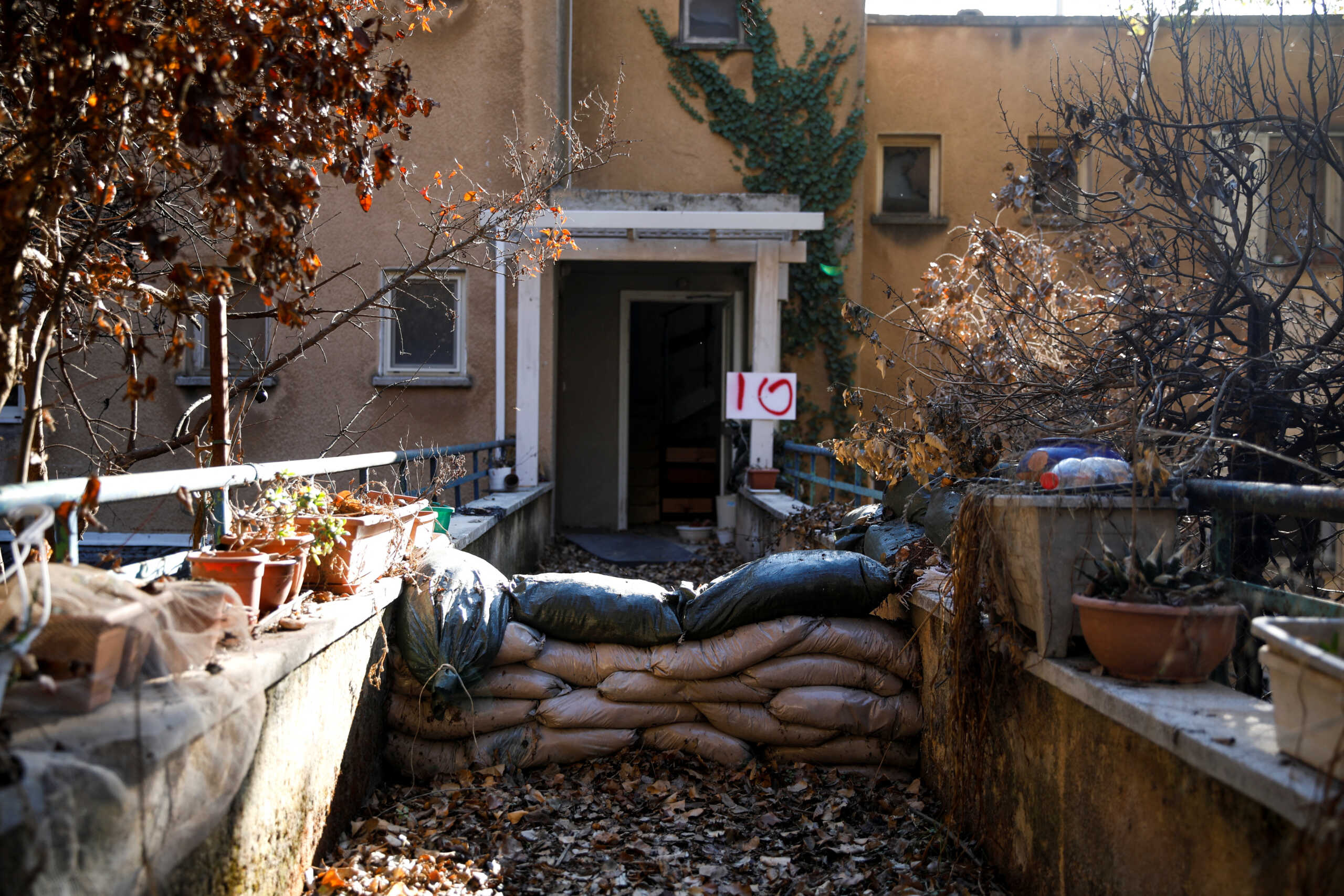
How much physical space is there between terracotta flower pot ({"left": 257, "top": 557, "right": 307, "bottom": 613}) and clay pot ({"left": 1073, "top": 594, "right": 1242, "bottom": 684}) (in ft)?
7.43

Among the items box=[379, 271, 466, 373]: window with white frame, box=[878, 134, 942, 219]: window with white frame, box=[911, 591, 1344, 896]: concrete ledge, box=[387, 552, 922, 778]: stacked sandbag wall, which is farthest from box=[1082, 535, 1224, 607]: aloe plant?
box=[878, 134, 942, 219]: window with white frame

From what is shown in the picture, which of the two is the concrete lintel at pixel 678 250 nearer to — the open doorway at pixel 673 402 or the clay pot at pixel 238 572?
the open doorway at pixel 673 402

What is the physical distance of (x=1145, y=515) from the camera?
276 cm

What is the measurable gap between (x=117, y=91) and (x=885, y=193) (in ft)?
30.4

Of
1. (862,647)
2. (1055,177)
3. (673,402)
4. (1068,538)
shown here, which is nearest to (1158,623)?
(1068,538)

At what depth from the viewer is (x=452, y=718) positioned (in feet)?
12.1

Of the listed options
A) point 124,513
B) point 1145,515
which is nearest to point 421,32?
point 124,513

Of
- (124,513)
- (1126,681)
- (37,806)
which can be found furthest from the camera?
(124,513)

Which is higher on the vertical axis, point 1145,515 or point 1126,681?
point 1145,515

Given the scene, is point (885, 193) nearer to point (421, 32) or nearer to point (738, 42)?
point (738, 42)

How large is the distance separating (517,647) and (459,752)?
1.46 feet

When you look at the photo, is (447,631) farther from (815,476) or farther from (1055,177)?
(815,476)

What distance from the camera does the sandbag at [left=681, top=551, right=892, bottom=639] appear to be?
12.6 feet

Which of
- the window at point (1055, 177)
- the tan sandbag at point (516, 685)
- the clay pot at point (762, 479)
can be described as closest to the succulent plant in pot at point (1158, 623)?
the tan sandbag at point (516, 685)
